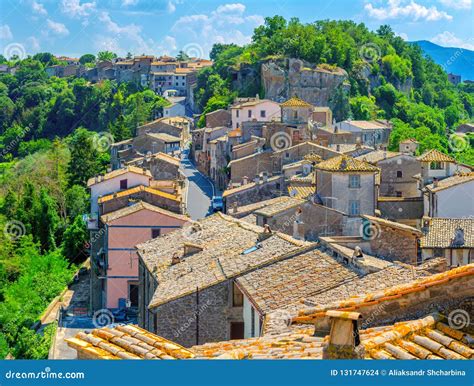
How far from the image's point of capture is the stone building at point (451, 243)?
31297mm

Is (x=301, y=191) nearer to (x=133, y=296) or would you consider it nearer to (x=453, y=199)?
(x=453, y=199)

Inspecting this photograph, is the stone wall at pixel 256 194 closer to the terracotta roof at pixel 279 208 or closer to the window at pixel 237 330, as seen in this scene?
the terracotta roof at pixel 279 208

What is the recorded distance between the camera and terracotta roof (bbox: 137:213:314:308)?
20188 millimetres

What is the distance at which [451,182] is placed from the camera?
4084cm

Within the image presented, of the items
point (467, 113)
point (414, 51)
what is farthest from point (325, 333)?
point (467, 113)

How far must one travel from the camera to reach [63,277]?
43.5 metres

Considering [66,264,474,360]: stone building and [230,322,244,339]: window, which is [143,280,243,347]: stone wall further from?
[66,264,474,360]: stone building

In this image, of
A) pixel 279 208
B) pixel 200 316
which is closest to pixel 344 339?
pixel 200 316

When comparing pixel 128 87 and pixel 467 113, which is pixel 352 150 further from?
pixel 467 113

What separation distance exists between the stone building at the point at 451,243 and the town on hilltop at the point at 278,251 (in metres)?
0.05

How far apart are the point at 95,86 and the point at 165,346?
108948mm

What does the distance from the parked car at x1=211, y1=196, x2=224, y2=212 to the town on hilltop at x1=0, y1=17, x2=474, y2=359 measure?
25 cm

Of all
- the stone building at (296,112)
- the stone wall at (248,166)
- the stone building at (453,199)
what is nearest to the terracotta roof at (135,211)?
the stone building at (453,199)

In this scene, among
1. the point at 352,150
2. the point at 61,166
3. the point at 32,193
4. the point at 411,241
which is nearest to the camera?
the point at 411,241
